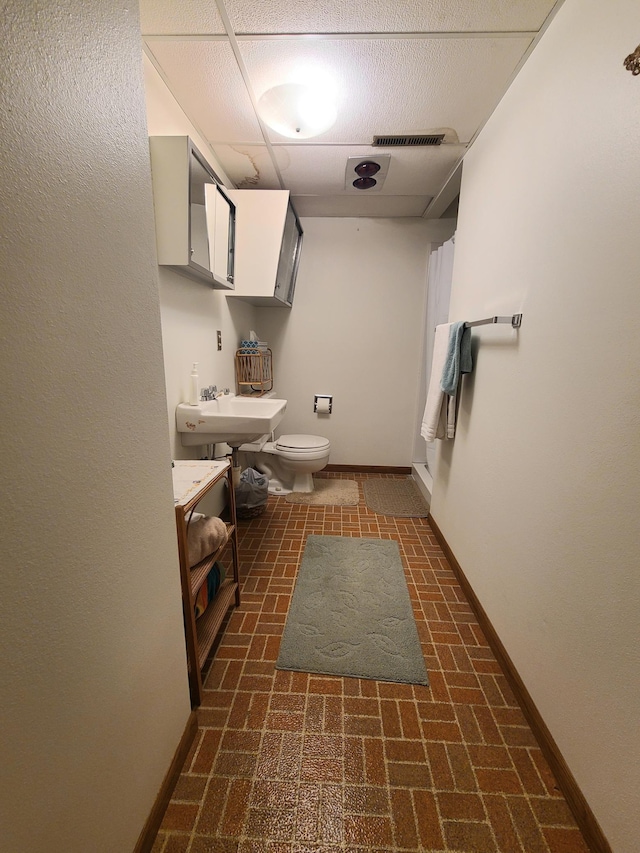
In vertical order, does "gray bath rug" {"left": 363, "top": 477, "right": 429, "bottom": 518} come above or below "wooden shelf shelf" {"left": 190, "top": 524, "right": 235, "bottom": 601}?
below

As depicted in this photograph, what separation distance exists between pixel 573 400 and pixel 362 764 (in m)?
1.31

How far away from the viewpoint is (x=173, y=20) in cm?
122

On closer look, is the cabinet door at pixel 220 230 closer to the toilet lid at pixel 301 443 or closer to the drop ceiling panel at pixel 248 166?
the drop ceiling panel at pixel 248 166

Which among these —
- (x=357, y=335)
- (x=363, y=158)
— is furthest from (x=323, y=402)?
(x=363, y=158)

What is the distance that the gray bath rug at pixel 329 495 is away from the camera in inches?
110

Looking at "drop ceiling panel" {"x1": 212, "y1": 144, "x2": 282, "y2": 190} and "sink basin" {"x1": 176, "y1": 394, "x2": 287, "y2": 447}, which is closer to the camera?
"sink basin" {"x1": 176, "y1": 394, "x2": 287, "y2": 447}

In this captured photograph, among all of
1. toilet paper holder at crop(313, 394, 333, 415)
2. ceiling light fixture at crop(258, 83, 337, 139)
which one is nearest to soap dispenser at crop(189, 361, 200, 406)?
ceiling light fixture at crop(258, 83, 337, 139)

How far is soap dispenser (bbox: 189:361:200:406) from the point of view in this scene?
180cm

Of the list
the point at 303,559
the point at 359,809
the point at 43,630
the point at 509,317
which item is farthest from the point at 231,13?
the point at 359,809

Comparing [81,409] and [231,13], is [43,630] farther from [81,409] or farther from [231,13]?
[231,13]

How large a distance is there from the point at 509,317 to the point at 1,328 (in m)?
1.52

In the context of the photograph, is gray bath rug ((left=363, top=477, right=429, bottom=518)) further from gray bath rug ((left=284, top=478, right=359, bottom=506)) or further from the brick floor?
the brick floor

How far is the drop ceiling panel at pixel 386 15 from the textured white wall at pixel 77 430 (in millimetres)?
808

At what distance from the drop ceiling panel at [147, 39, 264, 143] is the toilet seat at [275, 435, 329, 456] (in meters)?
2.02
